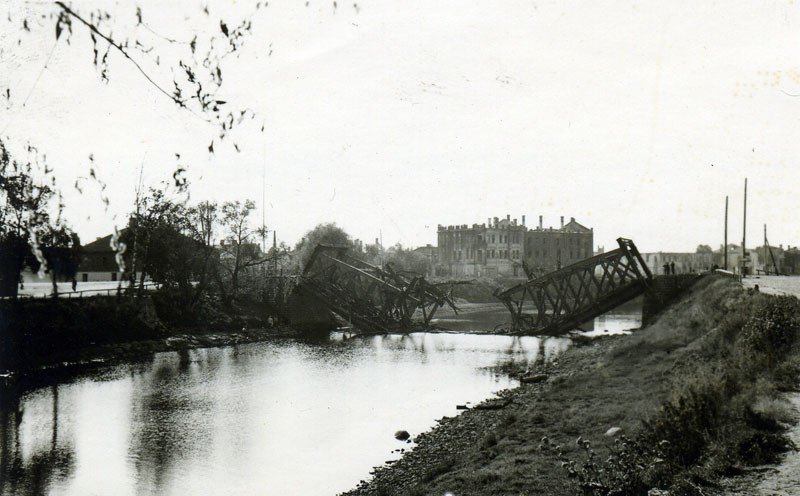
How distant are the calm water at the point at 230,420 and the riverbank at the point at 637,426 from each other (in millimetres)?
2060

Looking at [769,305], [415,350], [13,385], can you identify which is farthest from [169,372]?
[769,305]

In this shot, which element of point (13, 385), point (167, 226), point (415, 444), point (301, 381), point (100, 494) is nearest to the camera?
point (100, 494)

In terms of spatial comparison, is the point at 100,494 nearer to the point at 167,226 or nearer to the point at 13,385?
the point at 13,385

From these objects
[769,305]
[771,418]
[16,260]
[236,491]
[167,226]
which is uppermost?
[167,226]

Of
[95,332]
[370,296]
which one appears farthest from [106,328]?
[370,296]

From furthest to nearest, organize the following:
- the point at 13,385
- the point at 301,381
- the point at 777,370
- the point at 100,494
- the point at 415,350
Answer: the point at 415,350 < the point at 301,381 < the point at 13,385 < the point at 100,494 < the point at 777,370

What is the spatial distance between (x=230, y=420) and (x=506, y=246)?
261ft

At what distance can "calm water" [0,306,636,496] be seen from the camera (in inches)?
563

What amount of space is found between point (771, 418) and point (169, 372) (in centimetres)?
2508

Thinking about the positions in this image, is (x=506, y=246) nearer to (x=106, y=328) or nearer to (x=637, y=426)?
(x=106, y=328)

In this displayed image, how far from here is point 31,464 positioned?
14906mm

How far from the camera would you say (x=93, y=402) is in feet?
70.5

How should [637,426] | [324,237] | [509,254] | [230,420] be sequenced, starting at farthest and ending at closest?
1. [509,254]
2. [324,237]
3. [230,420]
4. [637,426]

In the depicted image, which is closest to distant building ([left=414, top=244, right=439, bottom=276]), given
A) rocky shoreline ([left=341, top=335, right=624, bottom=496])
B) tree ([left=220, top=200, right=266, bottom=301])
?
tree ([left=220, top=200, right=266, bottom=301])
